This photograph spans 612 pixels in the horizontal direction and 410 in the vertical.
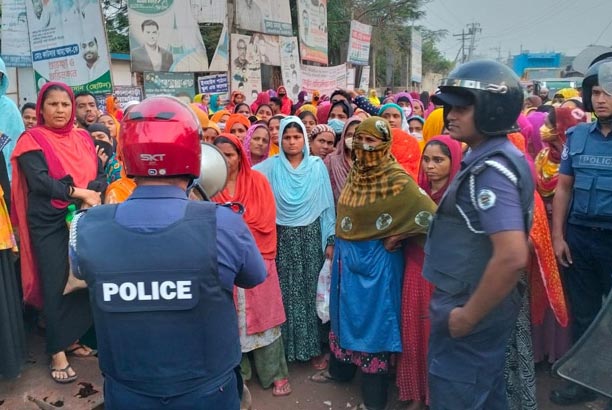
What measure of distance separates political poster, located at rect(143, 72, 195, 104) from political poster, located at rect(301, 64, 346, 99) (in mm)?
4133

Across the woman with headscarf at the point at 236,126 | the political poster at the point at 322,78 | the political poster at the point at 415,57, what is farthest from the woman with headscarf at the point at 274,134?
the political poster at the point at 415,57

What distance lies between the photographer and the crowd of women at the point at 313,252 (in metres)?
2.78

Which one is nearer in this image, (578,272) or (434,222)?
(434,222)

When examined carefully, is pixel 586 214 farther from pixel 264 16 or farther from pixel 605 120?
pixel 264 16

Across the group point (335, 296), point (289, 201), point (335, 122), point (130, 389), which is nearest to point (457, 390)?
point (130, 389)

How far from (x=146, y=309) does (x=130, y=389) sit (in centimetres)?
29

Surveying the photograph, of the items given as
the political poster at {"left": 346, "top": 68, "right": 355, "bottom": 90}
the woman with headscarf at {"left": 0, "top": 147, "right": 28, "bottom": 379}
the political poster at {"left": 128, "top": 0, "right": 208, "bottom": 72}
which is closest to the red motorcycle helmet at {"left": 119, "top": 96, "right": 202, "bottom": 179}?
the woman with headscarf at {"left": 0, "top": 147, "right": 28, "bottom": 379}

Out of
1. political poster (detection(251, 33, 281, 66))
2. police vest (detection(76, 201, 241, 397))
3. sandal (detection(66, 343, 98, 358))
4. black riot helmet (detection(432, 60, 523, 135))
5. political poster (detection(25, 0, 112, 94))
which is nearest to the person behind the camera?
police vest (detection(76, 201, 241, 397))

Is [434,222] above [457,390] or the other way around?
above

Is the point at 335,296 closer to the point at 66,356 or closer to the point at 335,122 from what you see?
the point at 66,356

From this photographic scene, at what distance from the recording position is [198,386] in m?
1.44

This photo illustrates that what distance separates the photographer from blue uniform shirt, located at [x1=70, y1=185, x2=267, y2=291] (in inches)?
53.4

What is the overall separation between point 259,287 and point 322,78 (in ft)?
35.8

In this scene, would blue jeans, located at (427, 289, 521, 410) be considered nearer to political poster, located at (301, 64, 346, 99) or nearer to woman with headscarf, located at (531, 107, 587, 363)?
woman with headscarf, located at (531, 107, 587, 363)
